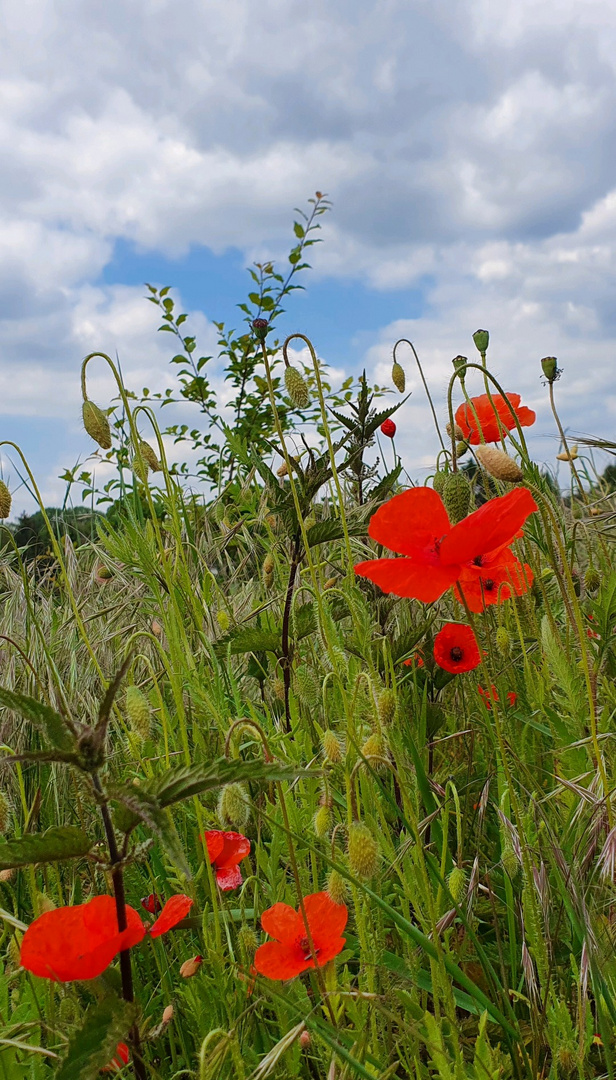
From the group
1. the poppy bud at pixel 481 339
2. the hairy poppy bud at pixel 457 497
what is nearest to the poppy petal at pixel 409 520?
the hairy poppy bud at pixel 457 497

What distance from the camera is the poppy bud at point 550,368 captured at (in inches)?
57.3

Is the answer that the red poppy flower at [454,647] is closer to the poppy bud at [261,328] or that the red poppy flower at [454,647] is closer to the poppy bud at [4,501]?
the poppy bud at [261,328]

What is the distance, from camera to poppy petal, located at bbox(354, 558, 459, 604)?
3.61ft

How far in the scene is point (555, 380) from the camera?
1472 mm

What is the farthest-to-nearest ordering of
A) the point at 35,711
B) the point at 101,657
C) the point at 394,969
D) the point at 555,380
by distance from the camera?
the point at 101,657, the point at 555,380, the point at 394,969, the point at 35,711

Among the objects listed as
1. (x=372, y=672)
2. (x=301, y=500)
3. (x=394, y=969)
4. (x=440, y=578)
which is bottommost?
(x=394, y=969)

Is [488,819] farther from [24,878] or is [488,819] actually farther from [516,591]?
[24,878]

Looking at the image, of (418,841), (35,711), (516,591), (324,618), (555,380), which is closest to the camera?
(35,711)

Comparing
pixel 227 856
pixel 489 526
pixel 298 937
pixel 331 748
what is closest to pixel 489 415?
pixel 489 526

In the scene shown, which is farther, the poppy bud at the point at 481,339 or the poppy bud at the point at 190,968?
the poppy bud at the point at 481,339

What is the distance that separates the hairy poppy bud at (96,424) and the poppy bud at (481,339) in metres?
0.70

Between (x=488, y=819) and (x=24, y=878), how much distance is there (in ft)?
3.35

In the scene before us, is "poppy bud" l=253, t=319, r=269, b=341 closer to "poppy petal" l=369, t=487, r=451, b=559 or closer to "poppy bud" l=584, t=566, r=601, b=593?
"poppy petal" l=369, t=487, r=451, b=559

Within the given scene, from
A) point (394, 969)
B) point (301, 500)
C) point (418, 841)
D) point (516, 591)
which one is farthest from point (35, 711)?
point (516, 591)
